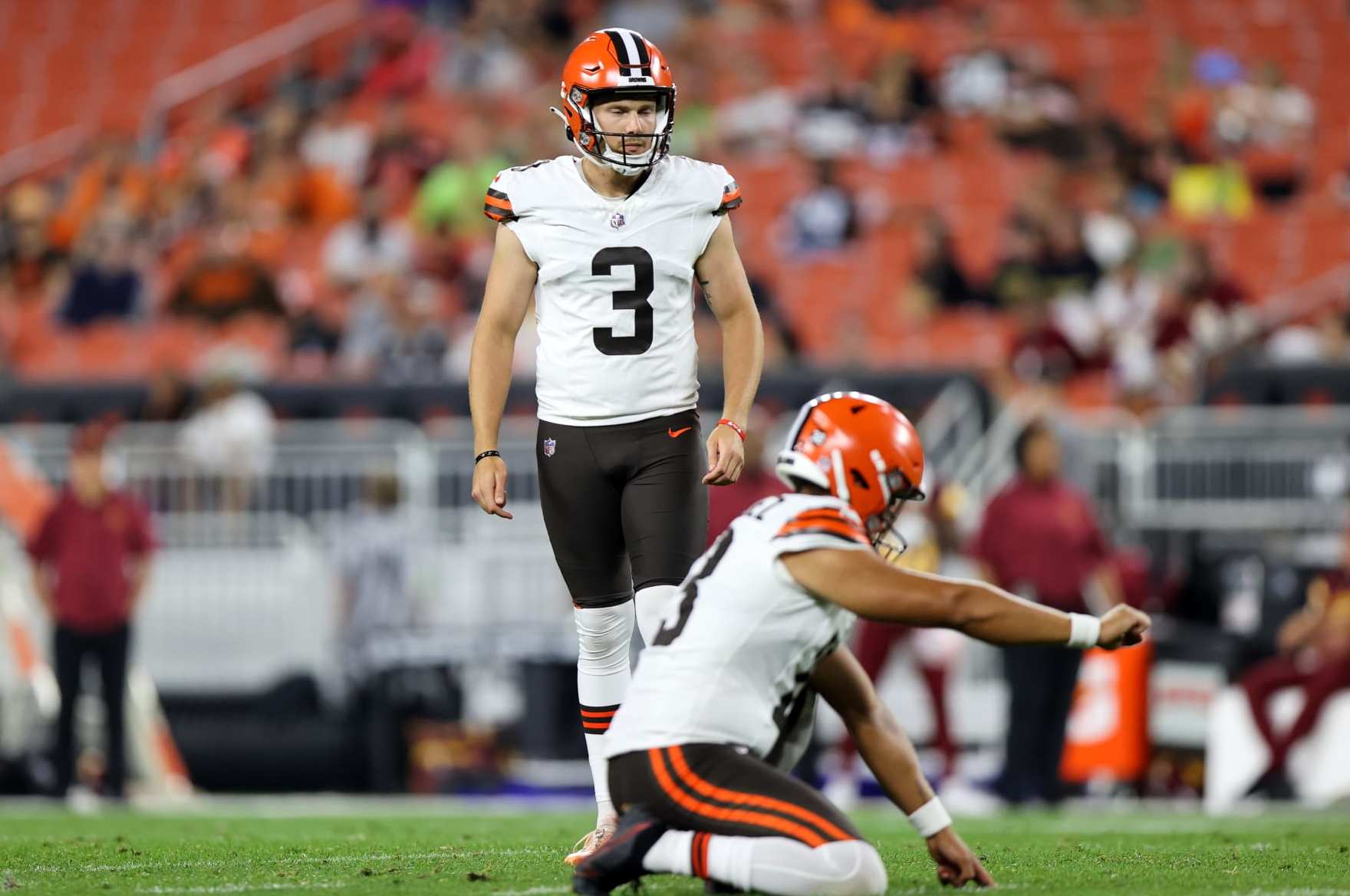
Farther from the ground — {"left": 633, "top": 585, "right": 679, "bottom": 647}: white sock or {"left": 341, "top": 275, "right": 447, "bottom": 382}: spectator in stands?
{"left": 341, "top": 275, "right": 447, "bottom": 382}: spectator in stands

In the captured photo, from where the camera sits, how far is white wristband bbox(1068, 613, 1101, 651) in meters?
4.55

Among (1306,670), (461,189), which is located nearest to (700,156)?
(461,189)

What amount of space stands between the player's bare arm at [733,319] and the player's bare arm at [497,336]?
0.50 metres

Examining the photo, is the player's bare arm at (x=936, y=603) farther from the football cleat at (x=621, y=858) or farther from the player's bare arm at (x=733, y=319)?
the player's bare arm at (x=733, y=319)

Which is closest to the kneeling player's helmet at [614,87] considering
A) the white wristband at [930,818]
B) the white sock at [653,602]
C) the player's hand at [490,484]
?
the player's hand at [490,484]

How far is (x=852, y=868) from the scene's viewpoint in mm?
4559

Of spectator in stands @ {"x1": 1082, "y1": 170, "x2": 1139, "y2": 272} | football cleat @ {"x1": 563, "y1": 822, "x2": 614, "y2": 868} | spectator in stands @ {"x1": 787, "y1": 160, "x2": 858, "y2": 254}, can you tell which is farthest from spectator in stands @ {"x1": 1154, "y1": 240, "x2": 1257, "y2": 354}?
football cleat @ {"x1": 563, "y1": 822, "x2": 614, "y2": 868}

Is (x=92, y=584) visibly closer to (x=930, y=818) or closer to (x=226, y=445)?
(x=226, y=445)

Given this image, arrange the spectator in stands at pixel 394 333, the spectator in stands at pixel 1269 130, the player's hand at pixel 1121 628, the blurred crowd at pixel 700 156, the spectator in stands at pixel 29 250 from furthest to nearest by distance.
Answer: the spectator in stands at pixel 29 250 < the spectator in stands at pixel 1269 130 < the spectator in stands at pixel 394 333 < the blurred crowd at pixel 700 156 < the player's hand at pixel 1121 628

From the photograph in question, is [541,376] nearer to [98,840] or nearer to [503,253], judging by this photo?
[503,253]

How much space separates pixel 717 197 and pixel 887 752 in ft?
5.63

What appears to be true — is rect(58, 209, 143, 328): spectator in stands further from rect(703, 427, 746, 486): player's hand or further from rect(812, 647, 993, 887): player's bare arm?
rect(812, 647, 993, 887): player's bare arm

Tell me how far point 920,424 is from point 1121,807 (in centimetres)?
273

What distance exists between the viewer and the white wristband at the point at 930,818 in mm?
4969
